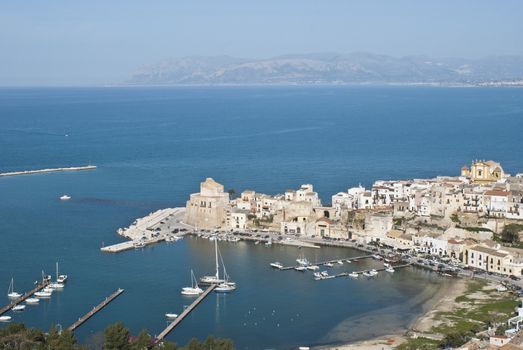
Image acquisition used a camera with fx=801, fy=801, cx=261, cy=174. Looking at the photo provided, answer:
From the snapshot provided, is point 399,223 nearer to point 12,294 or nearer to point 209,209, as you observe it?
point 209,209

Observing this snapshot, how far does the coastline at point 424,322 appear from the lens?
27.0 m

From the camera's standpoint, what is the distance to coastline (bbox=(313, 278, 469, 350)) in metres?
27.0

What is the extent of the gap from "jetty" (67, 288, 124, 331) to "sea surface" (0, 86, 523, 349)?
28cm

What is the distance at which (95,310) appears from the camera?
3083cm

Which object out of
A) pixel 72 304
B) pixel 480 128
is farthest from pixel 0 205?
pixel 480 128

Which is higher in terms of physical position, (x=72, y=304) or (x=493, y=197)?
(x=493, y=197)

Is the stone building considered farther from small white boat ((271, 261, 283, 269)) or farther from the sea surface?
small white boat ((271, 261, 283, 269))

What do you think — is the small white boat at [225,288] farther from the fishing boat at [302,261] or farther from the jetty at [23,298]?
the jetty at [23,298]

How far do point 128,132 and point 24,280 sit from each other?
66.8 meters

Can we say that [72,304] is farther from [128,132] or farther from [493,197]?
[128,132]

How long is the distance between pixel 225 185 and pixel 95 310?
27.5 meters

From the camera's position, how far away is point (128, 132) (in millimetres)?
100312

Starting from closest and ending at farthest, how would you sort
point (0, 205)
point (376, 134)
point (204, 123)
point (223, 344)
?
point (223, 344), point (0, 205), point (376, 134), point (204, 123)

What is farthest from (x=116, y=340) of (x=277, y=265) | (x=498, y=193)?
(x=498, y=193)
